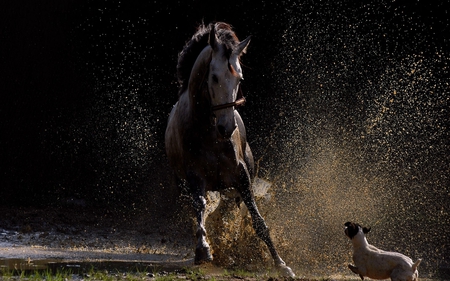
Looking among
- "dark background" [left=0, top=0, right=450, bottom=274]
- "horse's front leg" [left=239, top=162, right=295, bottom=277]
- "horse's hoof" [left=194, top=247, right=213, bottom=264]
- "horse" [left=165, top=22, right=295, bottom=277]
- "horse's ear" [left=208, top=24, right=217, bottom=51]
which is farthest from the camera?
"dark background" [left=0, top=0, right=450, bottom=274]

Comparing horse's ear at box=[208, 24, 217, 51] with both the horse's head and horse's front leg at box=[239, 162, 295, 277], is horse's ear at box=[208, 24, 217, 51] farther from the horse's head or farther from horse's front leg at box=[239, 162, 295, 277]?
horse's front leg at box=[239, 162, 295, 277]

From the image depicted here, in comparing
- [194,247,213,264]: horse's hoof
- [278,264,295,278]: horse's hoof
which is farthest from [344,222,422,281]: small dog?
[194,247,213,264]: horse's hoof

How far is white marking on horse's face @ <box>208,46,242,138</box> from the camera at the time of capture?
525 cm

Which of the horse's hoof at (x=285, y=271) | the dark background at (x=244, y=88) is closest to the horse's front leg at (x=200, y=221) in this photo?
the horse's hoof at (x=285, y=271)

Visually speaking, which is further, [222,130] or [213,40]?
[213,40]

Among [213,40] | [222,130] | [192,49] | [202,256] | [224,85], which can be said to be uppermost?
[192,49]

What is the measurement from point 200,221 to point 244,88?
5288mm

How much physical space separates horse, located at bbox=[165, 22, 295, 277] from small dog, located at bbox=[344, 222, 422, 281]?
0.99 metres

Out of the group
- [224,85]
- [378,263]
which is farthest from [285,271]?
[224,85]

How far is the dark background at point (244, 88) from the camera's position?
401 inches

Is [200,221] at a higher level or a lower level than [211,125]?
lower

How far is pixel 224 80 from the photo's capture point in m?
5.36

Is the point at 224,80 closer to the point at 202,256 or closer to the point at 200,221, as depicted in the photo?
the point at 200,221

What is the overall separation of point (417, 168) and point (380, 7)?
7.65ft
